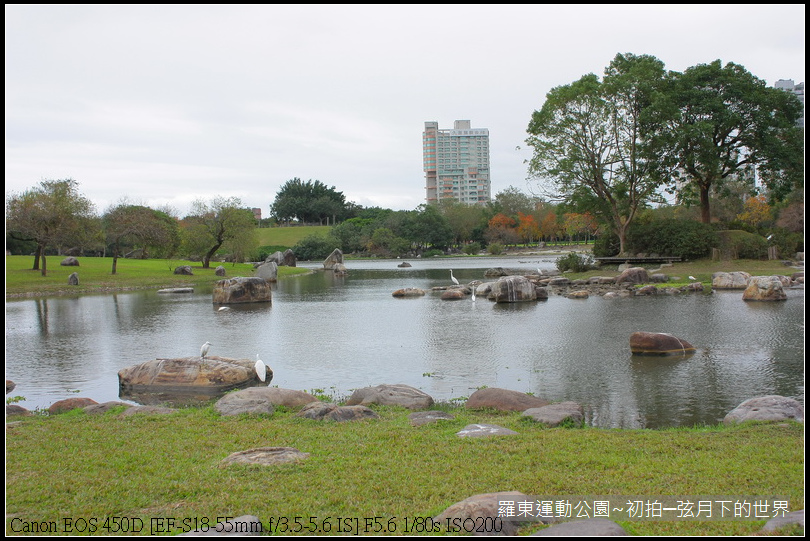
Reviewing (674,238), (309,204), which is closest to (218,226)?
(674,238)

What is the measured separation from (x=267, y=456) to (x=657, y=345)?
A: 41.0 feet

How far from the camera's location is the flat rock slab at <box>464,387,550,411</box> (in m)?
10.8

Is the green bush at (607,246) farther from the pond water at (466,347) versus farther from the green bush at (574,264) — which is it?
the pond water at (466,347)

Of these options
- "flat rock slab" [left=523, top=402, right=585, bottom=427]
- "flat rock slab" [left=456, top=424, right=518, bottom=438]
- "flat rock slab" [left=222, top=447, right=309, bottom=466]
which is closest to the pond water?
"flat rock slab" [left=523, top=402, right=585, bottom=427]

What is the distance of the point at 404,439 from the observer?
328 inches

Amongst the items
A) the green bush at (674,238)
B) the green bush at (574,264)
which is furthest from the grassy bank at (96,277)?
the green bush at (674,238)

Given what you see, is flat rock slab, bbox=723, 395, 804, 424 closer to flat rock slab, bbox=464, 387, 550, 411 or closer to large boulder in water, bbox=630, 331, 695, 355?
flat rock slab, bbox=464, 387, 550, 411

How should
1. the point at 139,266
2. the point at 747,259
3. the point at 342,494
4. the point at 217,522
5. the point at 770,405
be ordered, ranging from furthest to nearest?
the point at 139,266 → the point at 747,259 → the point at 770,405 → the point at 342,494 → the point at 217,522

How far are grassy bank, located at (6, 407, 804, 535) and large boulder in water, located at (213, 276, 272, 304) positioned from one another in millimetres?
25959

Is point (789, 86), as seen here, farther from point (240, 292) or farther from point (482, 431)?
point (482, 431)

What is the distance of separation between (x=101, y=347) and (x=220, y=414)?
1179 centimetres

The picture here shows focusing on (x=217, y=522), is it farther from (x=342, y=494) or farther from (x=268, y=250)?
(x=268, y=250)

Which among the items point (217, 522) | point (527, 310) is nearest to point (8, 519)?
point (217, 522)

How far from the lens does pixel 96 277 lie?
162 ft
